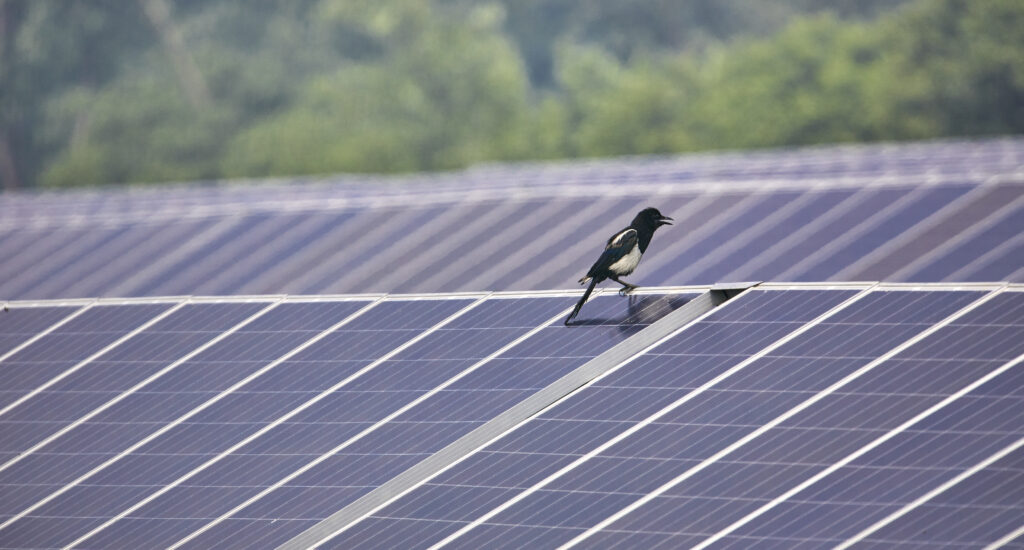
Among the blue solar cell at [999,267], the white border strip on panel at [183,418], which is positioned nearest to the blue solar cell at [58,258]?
the white border strip on panel at [183,418]

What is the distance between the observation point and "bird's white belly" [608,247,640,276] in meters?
19.2

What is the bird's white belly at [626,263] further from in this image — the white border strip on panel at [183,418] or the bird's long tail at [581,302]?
the white border strip on panel at [183,418]

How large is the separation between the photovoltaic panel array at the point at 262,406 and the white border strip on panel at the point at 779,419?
9.19 ft

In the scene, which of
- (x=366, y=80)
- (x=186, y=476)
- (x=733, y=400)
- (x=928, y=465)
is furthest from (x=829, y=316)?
(x=366, y=80)

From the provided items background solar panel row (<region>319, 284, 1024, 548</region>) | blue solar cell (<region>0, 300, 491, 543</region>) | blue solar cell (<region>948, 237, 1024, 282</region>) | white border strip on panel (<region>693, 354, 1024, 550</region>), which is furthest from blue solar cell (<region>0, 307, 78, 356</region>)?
blue solar cell (<region>948, 237, 1024, 282</region>)

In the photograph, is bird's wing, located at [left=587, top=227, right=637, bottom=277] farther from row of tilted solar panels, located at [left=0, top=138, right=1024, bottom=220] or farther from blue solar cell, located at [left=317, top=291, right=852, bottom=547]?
row of tilted solar panels, located at [left=0, top=138, right=1024, bottom=220]

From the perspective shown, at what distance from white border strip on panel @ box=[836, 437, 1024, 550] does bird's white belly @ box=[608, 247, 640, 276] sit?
5932mm

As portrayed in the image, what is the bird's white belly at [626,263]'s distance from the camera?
19250 millimetres

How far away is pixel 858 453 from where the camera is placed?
15039 millimetres

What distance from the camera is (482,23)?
120375 millimetres

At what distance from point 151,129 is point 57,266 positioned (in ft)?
246

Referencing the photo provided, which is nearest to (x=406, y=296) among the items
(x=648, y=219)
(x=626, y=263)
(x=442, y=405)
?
(x=442, y=405)

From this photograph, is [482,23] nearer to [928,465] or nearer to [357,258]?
[357,258]

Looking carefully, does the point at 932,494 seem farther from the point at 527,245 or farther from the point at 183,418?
the point at 527,245
